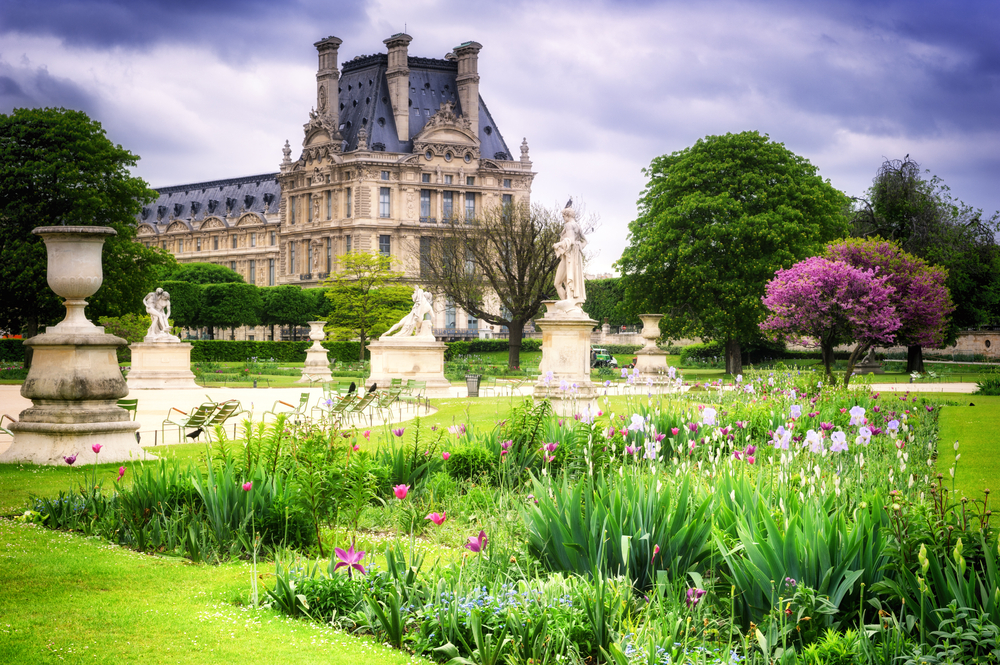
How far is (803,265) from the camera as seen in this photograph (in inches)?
963

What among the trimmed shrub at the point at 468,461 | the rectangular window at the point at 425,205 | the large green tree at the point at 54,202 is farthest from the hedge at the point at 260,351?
the trimmed shrub at the point at 468,461

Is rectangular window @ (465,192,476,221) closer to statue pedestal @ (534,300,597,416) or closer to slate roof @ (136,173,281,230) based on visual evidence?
slate roof @ (136,173,281,230)

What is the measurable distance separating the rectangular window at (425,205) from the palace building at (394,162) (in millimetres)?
94

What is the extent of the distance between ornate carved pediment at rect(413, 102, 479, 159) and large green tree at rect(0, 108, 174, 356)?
1801 inches

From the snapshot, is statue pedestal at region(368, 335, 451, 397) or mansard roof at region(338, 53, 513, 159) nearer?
statue pedestal at region(368, 335, 451, 397)

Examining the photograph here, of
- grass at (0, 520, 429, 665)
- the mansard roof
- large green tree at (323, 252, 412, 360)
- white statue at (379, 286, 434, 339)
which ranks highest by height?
the mansard roof

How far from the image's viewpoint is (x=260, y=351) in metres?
49.6

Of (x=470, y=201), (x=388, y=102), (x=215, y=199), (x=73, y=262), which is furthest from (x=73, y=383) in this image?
(x=215, y=199)

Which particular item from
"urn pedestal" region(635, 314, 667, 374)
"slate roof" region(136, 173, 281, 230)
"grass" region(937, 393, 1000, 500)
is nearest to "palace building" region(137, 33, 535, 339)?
"slate roof" region(136, 173, 281, 230)

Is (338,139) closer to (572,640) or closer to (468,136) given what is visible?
(468,136)

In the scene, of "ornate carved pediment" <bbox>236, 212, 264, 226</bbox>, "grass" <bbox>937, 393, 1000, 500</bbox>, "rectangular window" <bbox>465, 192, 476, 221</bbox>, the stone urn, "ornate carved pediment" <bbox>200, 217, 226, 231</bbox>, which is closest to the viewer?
"grass" <bbox>937, 393, 1000, 500</bbox>

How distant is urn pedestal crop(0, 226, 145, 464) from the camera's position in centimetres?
1044

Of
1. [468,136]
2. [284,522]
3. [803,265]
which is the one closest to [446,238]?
[803,265]

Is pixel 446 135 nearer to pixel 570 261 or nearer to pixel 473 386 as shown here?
pixel 473 386
